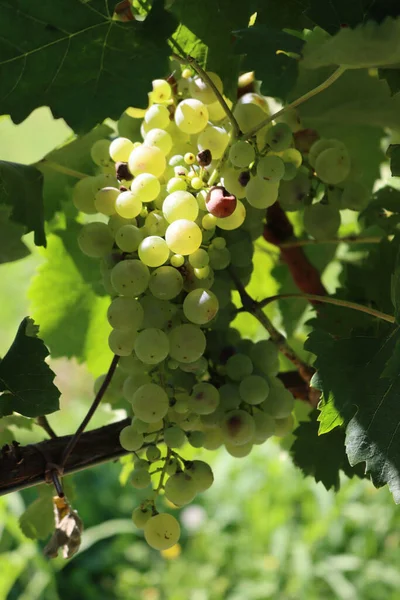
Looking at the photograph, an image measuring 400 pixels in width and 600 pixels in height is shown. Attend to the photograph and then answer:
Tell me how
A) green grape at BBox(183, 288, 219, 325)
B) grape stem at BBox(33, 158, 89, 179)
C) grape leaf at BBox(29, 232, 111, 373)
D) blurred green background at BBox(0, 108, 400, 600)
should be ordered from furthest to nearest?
blurred green background at BBox(0, 108, 400, 600), grape leaf at BBox(29, 232, 111, 373), grape stem at BBox(33, 158, 89, 179), green grape at BBox(183, 288, 219, 325)

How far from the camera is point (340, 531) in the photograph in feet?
5.90

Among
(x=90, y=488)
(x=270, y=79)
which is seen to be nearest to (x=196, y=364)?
(x=270, y=79)

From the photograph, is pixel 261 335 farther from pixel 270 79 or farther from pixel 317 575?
pixel 317 575

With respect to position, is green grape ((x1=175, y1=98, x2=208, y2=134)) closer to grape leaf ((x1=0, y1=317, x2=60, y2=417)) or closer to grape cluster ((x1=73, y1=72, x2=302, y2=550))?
grape cluster ((x1=73, y1=72, x2=302, y2=550))

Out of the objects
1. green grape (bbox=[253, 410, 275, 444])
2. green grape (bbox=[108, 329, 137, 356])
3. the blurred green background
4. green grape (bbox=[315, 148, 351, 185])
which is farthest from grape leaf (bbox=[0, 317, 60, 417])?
the blurred green background

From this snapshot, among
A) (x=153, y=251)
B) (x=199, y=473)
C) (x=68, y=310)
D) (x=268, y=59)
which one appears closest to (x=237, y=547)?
(x=68, y=310)

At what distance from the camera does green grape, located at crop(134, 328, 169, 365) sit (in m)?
0.46

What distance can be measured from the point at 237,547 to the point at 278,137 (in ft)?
5.33

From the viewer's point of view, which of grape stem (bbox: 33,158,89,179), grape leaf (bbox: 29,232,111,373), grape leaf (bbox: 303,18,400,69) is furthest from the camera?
grape leaf (bbox: 29,232,111,373)

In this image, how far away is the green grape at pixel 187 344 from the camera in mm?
468

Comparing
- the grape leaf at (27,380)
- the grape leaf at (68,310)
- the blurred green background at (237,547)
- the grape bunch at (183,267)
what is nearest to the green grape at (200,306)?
the grape bunch at (183,267)

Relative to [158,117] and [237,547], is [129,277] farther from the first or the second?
[237,547]

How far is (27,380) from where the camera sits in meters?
0.47

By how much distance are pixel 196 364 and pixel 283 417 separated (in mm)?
92
